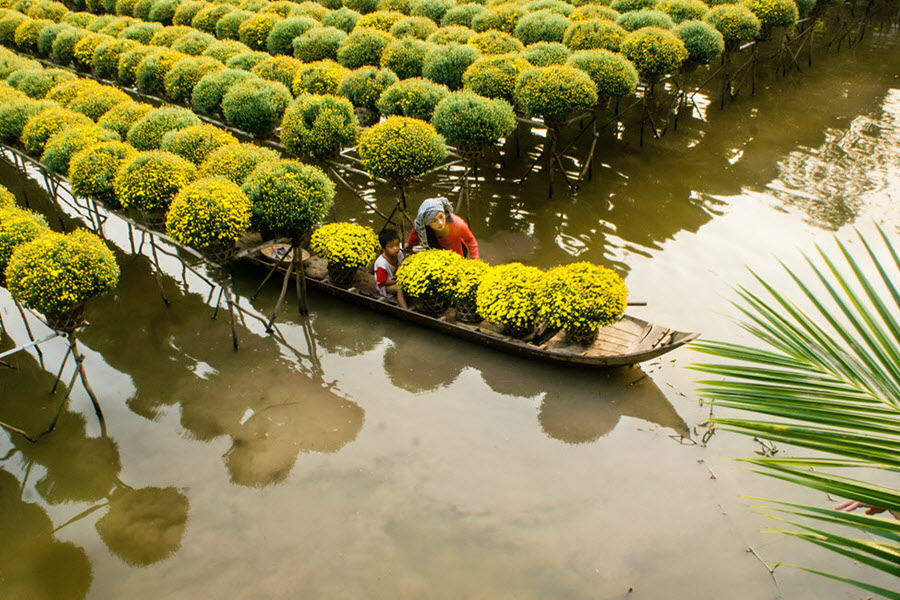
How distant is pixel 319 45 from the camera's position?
15.6 m

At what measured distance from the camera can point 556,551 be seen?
6359mm

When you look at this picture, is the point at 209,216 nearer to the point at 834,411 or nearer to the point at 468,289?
the point at 468,289

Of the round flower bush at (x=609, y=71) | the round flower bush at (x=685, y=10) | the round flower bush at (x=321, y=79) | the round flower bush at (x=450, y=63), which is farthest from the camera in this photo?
the round flower bush at (x=685, y=10)

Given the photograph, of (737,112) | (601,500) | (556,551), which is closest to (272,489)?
(556,551)

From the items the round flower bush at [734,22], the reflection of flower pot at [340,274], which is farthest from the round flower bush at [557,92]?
the round flower bush at [734,22]

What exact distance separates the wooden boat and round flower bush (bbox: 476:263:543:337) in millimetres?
256

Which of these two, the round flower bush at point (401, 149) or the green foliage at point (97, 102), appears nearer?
the round flower bush at point (401, 149)

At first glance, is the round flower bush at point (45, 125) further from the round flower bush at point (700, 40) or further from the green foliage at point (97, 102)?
the round flower bush at point (700, 40)

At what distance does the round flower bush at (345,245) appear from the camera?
9.48 m

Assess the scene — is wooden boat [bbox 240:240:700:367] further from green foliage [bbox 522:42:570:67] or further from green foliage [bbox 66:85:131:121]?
green foliage [bbox 522:42:570:67]

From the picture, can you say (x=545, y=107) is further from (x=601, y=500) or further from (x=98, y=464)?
(x=98, y=464)

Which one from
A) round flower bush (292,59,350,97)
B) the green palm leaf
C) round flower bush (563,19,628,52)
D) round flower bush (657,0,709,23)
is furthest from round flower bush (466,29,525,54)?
the green palm leaf

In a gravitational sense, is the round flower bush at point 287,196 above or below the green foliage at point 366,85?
below

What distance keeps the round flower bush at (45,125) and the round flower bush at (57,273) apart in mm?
4835
